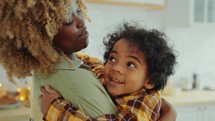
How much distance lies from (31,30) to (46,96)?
207mm

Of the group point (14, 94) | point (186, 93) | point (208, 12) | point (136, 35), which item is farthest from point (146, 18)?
point (136, 35)

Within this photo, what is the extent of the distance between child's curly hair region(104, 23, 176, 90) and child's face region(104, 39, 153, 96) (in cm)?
2

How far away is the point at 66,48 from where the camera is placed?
109cm

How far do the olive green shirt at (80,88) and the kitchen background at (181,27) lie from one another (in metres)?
1.43

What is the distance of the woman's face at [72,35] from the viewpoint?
1.06 metres

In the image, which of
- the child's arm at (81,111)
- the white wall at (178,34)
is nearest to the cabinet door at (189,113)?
the white wall at (178,34)

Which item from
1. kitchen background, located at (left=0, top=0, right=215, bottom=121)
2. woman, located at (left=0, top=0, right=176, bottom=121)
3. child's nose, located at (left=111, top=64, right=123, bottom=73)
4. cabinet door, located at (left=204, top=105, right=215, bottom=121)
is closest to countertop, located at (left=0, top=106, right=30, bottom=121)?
kitchen background, located at (left=0, top=0, right=215, bottom=121)

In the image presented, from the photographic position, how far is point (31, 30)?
991 mm

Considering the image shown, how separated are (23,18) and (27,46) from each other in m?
0.09

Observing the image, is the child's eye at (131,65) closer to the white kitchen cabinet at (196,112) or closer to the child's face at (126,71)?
the child's face at (126,71)

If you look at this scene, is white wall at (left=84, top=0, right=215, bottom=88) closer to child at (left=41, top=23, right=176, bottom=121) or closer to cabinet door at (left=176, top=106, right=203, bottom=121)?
cabinet door at (left=176, top=106, right=203, bottom=121)

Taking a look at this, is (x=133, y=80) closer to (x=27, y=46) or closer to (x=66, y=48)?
(x=66, y=48)

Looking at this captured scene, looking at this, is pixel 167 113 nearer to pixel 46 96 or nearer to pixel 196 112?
pixel 46 96

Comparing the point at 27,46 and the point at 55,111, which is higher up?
the point at 27,46
